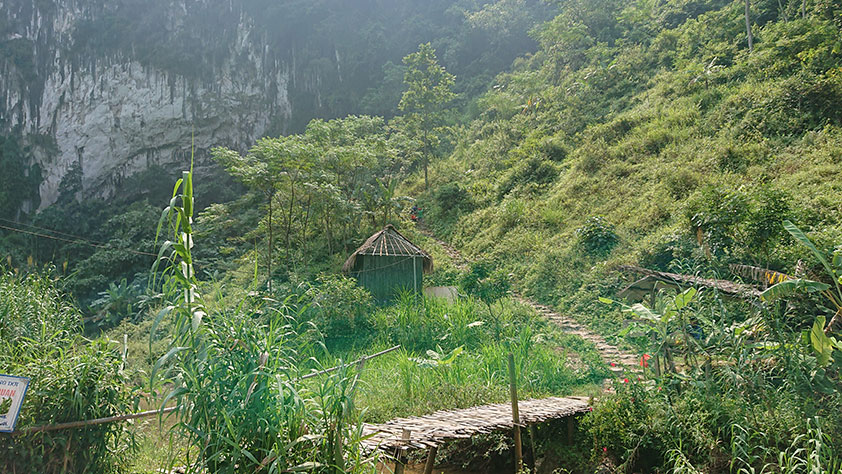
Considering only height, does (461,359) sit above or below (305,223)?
below

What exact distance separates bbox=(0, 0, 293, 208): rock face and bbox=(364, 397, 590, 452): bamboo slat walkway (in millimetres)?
20483

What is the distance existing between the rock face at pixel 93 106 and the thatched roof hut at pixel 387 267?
14.5 metres

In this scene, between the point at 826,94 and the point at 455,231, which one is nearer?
the point at 826,94

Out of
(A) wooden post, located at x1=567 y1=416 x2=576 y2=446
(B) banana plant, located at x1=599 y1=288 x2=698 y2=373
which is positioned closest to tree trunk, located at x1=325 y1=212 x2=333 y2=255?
(A) wooden post, located at x1=567 y1=416 x2=576 y2=446

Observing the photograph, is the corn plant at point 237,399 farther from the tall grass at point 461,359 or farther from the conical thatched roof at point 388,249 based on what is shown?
the conical thatched roof at point 388,249

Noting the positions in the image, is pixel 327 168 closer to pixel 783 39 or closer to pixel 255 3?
pixel 783 39

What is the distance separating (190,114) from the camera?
69.5 feet

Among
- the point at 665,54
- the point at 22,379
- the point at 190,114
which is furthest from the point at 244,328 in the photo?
the point at 190,114

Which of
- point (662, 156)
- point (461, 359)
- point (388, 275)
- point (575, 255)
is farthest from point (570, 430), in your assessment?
point (662, 156)

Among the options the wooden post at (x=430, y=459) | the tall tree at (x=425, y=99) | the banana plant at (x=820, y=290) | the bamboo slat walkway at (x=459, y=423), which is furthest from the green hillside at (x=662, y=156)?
the wooden post at (x=430, y=459)

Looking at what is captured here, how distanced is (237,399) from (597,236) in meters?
8.36

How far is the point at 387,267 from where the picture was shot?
32.0 ft

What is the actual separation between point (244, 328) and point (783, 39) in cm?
1323

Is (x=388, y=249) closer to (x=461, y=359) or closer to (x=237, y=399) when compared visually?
(x=461, y=359)
